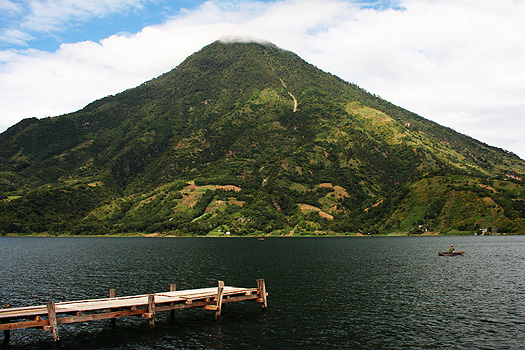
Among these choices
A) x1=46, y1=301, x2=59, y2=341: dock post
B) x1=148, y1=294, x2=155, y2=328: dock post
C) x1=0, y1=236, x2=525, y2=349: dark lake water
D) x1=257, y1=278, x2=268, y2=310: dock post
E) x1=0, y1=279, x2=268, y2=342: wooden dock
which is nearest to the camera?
x1=46, y1=301, x2=59, y2=341: dock post

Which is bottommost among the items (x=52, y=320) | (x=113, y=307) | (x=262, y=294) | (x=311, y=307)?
(x=311, y=307)

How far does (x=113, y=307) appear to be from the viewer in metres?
46.1

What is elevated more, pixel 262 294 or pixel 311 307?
pixel 262 294

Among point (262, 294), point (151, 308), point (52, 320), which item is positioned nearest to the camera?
point (52, 320)

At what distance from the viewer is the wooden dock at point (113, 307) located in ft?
136

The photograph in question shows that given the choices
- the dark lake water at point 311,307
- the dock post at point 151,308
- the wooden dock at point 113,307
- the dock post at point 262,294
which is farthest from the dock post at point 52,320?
the dock post at point 262,294

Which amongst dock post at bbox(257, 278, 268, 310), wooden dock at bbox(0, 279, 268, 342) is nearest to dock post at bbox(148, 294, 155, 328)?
wooden dock at bbox(0, 279, 268, 342)

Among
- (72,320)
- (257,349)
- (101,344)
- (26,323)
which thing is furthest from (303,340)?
(26,323)

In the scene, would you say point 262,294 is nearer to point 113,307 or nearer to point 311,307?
point 311,307

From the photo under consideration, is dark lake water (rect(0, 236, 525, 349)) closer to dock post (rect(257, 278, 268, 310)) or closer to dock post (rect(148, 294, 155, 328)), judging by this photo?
dock post (rect(148, 294, 155, 328))

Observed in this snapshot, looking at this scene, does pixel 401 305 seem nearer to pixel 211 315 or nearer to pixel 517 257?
pixel 211 315

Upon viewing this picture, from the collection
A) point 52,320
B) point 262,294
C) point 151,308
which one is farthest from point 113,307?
point 262,294

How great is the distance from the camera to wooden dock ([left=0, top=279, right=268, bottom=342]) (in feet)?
136

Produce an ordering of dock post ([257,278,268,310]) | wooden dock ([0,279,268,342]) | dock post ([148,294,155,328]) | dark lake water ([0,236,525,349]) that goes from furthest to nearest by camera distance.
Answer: dock post ([257,278,268,310])
dock post ([148,294,155,328])
dark lake water ([0,236,525,349])
wooden dock ([0,279,268,342])
